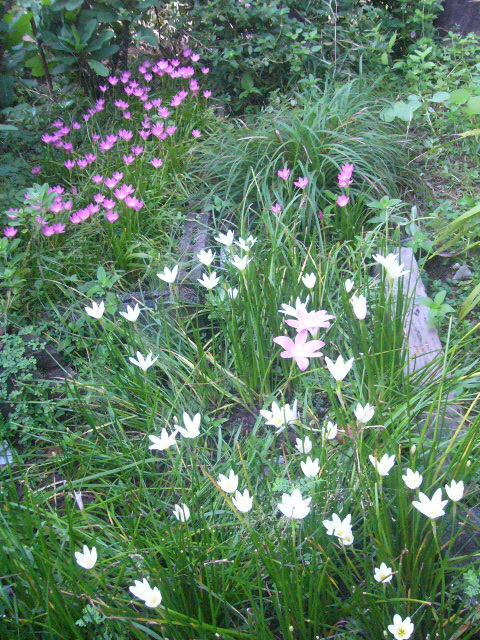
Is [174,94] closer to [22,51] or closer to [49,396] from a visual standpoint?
[22,51]

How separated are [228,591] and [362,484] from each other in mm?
413

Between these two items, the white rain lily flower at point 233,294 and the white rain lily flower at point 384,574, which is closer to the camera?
the white rain lily flower at point 384,574

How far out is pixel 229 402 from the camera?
2.47 meters

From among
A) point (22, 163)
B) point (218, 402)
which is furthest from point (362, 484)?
point (22, 163)

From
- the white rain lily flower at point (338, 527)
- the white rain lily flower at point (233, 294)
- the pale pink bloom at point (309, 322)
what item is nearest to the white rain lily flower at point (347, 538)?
the white rain lily flower at point (338, 527)

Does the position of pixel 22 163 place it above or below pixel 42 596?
above

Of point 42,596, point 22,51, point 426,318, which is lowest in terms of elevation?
point 426,318

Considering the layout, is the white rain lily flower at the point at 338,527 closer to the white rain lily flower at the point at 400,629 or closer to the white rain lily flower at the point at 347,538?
the white rain lily flower at the point at 347,538

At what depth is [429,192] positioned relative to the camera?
3.49m

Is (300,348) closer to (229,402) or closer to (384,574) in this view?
(384,574)

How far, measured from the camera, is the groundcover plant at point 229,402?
1.54 metres

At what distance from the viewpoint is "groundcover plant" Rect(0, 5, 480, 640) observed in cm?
154

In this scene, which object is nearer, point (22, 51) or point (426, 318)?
point (426, 318)

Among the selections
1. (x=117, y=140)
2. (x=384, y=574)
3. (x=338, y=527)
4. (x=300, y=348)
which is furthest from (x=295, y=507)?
(x=117, y=140)
